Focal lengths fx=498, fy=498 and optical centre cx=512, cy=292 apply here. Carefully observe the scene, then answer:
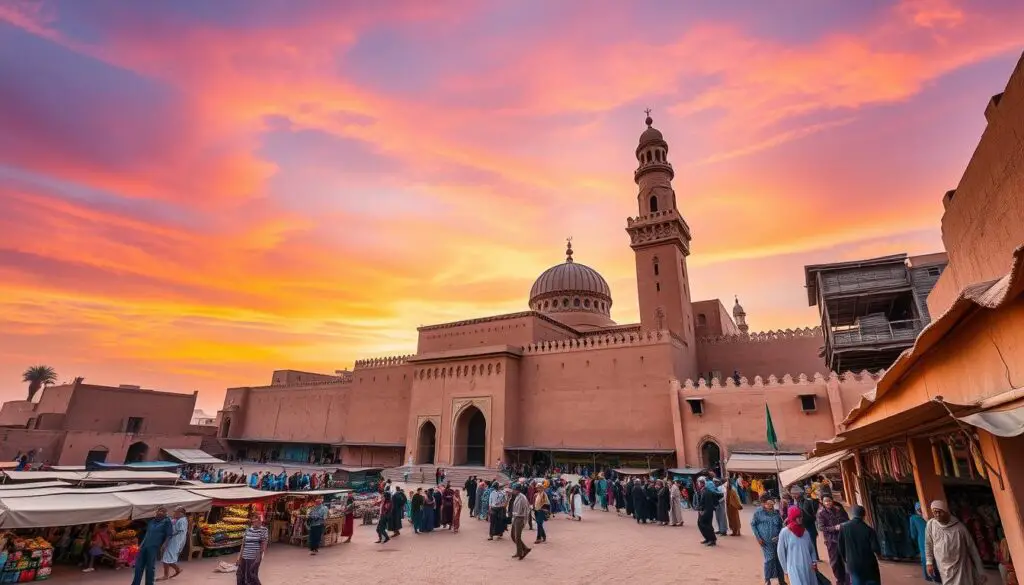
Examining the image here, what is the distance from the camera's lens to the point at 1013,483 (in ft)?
14.4

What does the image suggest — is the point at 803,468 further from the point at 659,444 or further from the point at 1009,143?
the point at 659,444

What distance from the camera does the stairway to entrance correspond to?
25922 millimetres

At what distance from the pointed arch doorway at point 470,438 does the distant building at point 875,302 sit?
61.9 ft

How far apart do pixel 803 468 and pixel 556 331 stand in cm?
2518

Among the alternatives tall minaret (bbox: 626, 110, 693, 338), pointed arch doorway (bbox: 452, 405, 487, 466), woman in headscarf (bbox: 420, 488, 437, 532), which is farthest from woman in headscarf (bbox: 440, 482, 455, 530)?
tall minaret (bbox: 626, 110, 693, 338)

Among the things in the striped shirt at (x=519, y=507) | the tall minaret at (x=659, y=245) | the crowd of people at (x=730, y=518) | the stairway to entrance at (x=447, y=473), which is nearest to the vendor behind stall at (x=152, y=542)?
the crowd of people at (x=730, y=518)

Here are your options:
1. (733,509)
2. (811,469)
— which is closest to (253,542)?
(811,469)

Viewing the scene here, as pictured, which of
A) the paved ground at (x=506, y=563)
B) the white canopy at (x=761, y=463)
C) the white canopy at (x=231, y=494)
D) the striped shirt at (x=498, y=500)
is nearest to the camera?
the paved ground at (x=506, y=563)

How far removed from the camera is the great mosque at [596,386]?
23.5 m

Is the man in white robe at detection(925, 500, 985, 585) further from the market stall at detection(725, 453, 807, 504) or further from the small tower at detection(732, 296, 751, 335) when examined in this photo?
the small tower at detection(732, 296, 751, 335)

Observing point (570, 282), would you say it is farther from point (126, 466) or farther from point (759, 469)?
point (126, 466)

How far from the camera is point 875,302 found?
22188mm

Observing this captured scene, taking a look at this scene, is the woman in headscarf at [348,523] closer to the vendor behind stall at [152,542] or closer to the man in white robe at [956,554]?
the vendor behind stall at [152,542]

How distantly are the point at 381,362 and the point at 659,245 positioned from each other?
22120 millimetres
